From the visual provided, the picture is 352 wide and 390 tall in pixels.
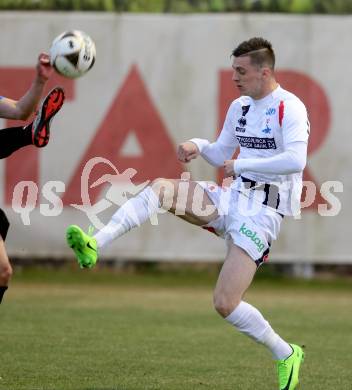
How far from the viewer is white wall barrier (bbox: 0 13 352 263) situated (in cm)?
1277

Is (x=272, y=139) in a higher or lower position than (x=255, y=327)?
higher

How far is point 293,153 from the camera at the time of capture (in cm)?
649

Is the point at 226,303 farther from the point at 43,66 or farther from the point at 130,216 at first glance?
the point at 43,66

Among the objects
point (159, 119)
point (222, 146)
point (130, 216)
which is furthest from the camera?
point (159, 119)

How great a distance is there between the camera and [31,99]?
6.95 meters

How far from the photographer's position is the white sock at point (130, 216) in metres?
6.36

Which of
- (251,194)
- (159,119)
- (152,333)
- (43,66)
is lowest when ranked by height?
(152,333)

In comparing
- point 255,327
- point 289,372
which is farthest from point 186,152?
point 289,372

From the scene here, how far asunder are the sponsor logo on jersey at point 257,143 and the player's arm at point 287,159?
0.18 meters

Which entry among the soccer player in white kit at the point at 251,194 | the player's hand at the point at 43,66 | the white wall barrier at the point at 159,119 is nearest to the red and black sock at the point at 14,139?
the player's hand at the point at 43,66

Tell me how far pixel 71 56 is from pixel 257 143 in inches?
52.1

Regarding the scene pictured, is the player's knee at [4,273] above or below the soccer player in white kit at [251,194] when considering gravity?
below

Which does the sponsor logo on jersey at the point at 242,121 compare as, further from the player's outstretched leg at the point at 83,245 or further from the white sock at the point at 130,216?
the player's outstretched leg at the point at 83,245

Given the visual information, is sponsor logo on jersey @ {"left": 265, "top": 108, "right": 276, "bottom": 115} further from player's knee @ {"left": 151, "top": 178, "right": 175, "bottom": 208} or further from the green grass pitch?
the green grass pitch
